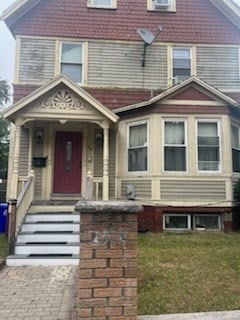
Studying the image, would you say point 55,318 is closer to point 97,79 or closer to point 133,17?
point 97,79

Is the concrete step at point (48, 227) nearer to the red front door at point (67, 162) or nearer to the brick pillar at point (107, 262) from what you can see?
the red front door at point (67, 162)

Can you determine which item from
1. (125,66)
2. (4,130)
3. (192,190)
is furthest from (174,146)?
(4,130)

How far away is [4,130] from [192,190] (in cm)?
2001

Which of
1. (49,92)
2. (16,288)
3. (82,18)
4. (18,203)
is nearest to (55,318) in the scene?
(16,288)

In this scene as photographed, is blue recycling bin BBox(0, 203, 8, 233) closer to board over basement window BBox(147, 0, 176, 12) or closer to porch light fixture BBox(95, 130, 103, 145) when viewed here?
porch light fixture BBox(95, 130, 103, 145)

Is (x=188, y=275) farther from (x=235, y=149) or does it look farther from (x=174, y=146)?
(x=235, y=149)

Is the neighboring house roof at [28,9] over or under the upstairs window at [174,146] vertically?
over

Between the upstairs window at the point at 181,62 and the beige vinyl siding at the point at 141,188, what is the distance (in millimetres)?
4143

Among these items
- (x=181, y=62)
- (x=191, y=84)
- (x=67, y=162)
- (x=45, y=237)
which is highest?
(x=181, y=62)

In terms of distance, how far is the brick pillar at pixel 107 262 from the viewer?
8.65ft

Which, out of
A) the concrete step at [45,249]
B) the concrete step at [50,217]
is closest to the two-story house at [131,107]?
the concrete step at [50,217]

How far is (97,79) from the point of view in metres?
10.9

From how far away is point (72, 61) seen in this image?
11.0 metres

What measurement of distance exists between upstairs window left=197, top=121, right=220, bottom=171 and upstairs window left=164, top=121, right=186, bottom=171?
47 cm
